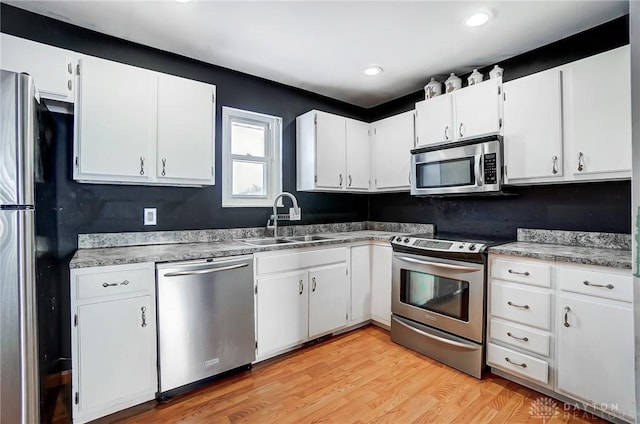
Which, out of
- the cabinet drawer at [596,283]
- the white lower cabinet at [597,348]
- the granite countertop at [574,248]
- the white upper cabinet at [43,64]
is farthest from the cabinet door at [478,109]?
the white upper cabinet at [43,64]

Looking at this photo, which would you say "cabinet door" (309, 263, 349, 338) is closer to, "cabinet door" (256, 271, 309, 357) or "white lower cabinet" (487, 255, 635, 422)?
"cabinet door" (256, 271, 309, 357)

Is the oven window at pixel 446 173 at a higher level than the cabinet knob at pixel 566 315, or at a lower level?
higher

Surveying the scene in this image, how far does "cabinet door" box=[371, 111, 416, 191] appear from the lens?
312cm

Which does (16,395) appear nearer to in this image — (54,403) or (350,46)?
(54,403)

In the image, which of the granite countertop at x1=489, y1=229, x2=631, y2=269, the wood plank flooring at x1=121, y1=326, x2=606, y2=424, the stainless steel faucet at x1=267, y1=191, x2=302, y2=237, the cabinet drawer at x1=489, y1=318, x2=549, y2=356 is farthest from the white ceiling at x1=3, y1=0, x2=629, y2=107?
the wood plank flooring at x1=121, y1=326, x2=606, y2=424

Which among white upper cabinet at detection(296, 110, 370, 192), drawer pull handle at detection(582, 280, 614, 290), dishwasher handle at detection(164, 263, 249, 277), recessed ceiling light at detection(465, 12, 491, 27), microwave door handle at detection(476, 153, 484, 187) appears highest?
recessed ceiling light at detection(465, 12, 491, 27)

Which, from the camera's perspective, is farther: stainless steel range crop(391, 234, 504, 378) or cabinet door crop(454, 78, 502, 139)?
cabinet door crop(454, 78, 502, 139)

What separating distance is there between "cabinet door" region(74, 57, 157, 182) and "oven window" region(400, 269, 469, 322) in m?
2.22

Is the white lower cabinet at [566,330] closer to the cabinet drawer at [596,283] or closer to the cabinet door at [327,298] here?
the cabinet drawer at [596,283]

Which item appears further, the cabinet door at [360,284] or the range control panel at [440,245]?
the cabinet door at [360,284]

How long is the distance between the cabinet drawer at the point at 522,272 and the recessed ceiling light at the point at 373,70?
1.89 m

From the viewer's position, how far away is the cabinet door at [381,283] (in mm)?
2908

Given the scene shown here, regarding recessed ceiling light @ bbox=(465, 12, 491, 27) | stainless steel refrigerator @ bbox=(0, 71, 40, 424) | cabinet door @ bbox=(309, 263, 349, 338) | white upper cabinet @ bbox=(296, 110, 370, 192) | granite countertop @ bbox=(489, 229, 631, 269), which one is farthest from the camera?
white upper cabinet @ bbox=(296, 110, 370, 192)

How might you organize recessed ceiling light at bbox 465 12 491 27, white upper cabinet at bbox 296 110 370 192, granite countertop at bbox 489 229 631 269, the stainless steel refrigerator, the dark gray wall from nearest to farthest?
the stainless steel refrigerator
granite countertop at bbox 489 229 631 269
recessed ceiling light at bbox 465 12 491 27
the dark gray wall
white upper cabinet at bbox 296 110 370 192
